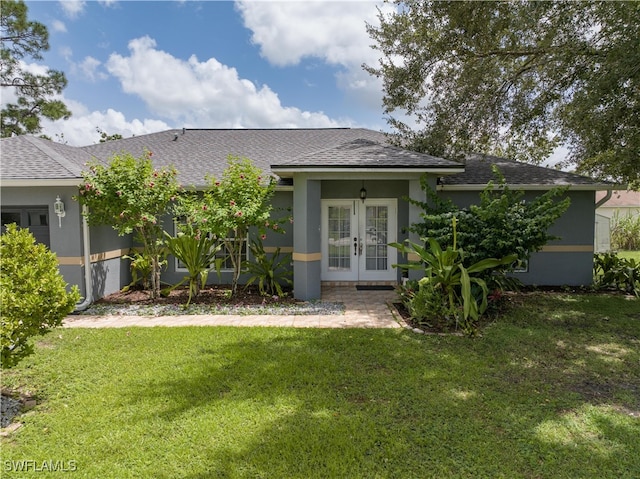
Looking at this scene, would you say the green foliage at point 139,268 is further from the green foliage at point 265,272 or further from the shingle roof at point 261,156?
the green foliage at point 265,272

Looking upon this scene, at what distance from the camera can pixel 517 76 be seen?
10.0m

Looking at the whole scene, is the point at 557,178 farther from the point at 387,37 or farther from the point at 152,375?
the point at 152,375

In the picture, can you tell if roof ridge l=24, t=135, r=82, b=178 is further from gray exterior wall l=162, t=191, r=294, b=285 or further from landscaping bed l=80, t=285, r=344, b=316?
landscaping bed l=80, t=285, r=344, b=316

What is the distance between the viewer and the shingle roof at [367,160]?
8.17 m

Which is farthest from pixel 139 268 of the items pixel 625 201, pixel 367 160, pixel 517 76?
pixel 625 201

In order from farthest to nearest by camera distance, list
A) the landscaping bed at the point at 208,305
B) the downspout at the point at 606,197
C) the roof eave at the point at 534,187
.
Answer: the downspout at the point at 606,197
the roof eave at the point at 534,187
the landscaping bed at the point at 208,305

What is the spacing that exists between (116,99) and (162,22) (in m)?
6.49

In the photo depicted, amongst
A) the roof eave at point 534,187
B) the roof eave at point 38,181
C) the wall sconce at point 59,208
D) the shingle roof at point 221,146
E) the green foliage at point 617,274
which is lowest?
the green foliage at point 617,274

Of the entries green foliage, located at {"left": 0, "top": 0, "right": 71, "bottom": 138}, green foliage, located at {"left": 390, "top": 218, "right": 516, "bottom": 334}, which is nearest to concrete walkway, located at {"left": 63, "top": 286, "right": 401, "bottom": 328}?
green foliage, located at {"left": 390, "top": 218, "right": 516, "bottom": 334}

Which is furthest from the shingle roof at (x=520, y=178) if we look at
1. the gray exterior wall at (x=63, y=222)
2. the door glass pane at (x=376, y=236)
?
the gray exterior wall at (x=63, y=222)

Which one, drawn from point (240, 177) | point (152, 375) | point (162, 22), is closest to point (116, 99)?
point (162, 22)

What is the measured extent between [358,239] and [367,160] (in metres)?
2.87

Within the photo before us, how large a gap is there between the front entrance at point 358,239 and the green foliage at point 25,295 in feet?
23.4

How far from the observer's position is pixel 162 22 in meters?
11.9
